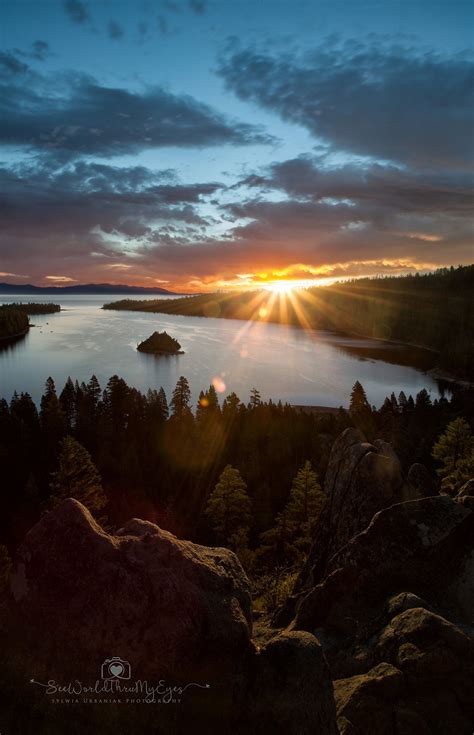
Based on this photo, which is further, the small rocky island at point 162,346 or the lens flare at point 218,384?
the small rocky island at point 162,346

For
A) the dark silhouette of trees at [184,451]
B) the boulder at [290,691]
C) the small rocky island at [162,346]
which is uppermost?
the boulder at [290,691]

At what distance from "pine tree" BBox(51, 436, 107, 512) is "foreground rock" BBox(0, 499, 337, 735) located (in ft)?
92.9

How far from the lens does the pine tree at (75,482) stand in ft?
118

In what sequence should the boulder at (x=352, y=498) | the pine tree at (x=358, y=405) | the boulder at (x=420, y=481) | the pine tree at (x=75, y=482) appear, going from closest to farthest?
the boulder at (x=352, y=498), the boulder at (x=420, y=481), the pine tree at (x=75, y=482), the pine tree at (x=358, y=405)

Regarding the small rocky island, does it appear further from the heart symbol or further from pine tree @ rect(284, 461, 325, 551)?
the heart symbol

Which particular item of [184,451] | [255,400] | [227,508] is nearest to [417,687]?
[227,508]

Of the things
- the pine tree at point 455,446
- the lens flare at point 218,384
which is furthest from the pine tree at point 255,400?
the pine tree at point 455,446

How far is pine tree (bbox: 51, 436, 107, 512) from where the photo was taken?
1417 inches

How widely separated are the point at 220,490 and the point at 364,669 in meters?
30.3

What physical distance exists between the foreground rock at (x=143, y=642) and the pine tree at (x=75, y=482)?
92.9 ft

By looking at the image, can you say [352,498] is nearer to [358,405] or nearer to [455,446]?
[455,446]

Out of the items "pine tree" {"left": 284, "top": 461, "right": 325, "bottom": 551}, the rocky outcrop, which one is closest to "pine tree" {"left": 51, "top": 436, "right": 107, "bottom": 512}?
"pine tree" {"left": 284, "top": 461, "right": 325, "bottom": 551}

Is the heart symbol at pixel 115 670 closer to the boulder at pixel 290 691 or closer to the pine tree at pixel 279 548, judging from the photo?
the boulder at pixel 290 691

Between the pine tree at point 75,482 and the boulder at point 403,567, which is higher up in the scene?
the boulder at point 403,567
